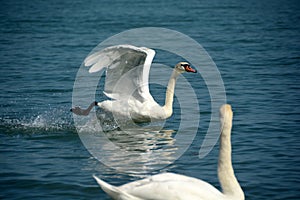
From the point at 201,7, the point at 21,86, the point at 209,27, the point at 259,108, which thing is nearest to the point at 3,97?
the point at 21,86

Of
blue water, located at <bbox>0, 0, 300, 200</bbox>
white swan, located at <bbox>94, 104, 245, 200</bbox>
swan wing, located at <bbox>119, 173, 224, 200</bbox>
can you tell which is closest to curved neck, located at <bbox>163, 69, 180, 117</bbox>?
blue water, located at <bbox>0, 0, 300, 200</bbox>

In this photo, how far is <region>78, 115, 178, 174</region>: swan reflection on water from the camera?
29.6 ft

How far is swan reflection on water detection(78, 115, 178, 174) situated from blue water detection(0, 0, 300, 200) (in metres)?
0.18

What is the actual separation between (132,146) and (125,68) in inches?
62.3

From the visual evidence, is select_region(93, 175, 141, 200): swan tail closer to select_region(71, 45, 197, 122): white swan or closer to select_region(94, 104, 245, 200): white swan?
select_region(94, 104, 245, 200): white swan

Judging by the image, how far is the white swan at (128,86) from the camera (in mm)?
10492

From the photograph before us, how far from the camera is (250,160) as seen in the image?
9039 millimetres

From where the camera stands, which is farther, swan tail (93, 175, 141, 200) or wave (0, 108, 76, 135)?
wave (0, 108, 76, 135)

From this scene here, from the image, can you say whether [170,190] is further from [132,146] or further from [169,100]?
[169,100]

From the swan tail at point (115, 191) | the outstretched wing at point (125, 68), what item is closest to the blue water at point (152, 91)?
the outstretched wing at point (125, 68)

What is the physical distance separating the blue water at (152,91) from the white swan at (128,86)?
636 mm

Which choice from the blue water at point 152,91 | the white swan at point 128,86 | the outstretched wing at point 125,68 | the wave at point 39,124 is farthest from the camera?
the wave at point 39,124

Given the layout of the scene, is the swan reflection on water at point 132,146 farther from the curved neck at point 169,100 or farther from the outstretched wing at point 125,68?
the outstretched wing at point 125,68

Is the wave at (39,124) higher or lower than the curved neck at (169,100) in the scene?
lower
